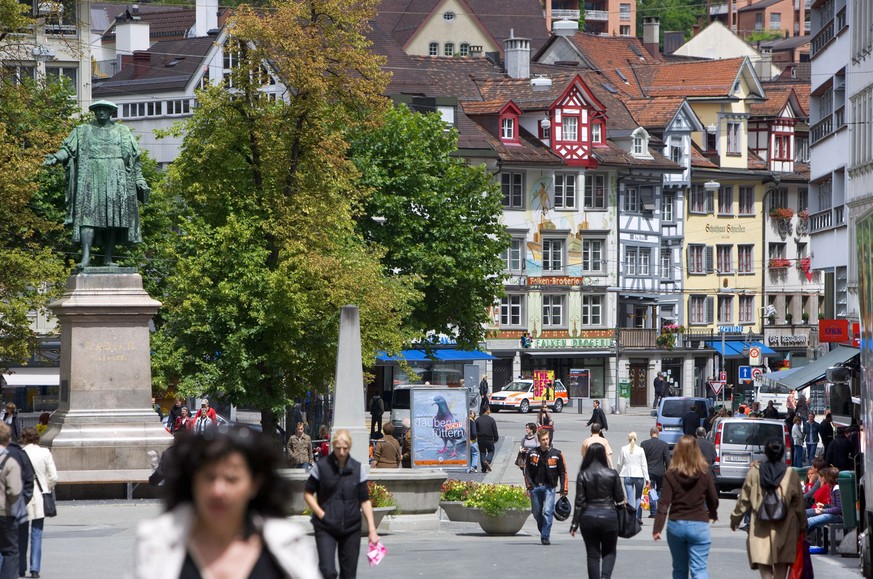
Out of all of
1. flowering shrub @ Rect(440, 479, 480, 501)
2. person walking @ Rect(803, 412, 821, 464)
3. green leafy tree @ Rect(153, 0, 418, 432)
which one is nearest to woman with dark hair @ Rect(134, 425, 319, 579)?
flowering shrub @ Rect(440, 479, 480, 501)

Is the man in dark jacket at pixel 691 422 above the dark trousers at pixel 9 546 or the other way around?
the other way around

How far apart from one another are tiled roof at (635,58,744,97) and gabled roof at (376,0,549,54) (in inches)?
511

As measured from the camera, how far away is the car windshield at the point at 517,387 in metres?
71.5

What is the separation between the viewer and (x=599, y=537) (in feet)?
49.8

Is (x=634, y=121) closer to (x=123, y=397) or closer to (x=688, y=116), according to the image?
(x=688, y=116)

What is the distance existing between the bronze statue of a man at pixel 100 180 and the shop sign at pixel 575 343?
53.0 m

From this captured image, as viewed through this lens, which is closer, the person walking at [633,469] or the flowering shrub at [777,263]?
the person walking at [633,469]

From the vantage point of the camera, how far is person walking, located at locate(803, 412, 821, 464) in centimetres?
4150

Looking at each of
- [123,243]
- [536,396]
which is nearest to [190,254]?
[123,243]

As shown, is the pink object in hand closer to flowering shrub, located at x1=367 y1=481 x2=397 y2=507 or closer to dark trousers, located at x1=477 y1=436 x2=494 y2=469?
flowering shrub, located at x1=367 y1=481 x2=397 y2=507

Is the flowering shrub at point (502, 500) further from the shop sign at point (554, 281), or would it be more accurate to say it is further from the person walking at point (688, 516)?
the shop sign at point (554, 281)

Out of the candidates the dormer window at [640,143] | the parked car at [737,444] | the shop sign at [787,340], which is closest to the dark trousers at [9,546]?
the parked car at [737,444]

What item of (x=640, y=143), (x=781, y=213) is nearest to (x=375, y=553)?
(x=640, y=143)

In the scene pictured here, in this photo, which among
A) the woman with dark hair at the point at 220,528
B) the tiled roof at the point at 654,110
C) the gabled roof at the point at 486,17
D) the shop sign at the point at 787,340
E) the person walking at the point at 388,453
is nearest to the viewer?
the woman with dark hair at the point at 220,528
